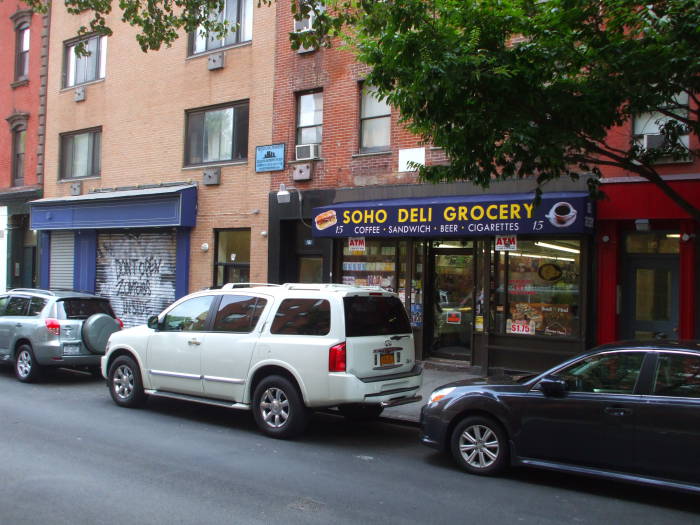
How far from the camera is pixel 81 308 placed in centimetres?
1222

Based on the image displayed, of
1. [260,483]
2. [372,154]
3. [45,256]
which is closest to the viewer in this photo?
[260,483]

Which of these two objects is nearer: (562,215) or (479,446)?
(479,446)

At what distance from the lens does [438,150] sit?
12945mm

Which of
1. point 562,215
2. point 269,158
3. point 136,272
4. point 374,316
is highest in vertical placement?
point 269,158

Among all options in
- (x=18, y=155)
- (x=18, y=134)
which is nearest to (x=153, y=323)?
(x=18, y=155)

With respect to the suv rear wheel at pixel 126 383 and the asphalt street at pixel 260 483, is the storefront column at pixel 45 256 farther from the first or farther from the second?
the asphalt street at pixel 260 483

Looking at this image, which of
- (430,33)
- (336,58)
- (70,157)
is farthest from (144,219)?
(430,33)

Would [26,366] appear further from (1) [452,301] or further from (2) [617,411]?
(2) [617,411]

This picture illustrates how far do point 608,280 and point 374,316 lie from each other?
4810 millimetres

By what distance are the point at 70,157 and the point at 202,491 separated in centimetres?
1691

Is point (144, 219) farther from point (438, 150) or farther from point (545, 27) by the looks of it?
point (545, 27)

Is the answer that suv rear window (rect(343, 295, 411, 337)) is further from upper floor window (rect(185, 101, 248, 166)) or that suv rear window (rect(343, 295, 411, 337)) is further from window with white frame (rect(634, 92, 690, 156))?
upper floor window (rect(185, 101, 248, 166))

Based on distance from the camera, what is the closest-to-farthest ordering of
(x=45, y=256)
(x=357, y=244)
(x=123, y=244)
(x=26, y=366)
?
(x=26, y=366) < (x=357, y=244) < (x=123, y=244) < (x=45, y=256)

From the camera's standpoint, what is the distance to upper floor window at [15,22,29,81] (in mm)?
21922
